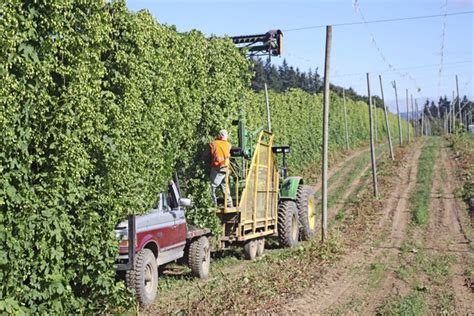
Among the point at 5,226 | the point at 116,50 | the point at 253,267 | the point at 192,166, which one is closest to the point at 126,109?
the point at 116,50

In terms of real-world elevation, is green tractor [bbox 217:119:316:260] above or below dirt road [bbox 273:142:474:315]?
above

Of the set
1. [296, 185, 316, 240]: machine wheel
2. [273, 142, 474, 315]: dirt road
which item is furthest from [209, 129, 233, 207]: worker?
[296, 185, 316, 240]: machine wheel

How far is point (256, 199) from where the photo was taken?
46.9 ft

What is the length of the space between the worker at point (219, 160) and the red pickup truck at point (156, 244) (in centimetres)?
107

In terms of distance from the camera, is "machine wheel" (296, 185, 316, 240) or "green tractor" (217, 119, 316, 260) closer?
"green tractor" (217, 119, 316, 260)

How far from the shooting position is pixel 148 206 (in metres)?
10.4

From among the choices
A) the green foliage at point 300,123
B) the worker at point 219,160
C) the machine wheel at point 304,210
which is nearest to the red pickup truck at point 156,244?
the worker at point 219,160

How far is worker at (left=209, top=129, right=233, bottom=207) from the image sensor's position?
12977 mm

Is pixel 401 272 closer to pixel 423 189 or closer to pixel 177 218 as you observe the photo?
pixel 177 218

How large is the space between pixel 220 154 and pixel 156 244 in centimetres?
334

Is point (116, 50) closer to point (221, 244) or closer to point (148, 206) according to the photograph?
point (148, 206)

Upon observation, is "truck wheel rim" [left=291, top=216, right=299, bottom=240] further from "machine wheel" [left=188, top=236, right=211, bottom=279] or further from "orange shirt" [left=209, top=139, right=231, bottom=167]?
"machine wheel" [left=188, top=236, right=211, bottom=279]

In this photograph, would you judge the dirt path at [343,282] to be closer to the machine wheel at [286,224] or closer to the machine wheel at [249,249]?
the machine wheel at [286,224]

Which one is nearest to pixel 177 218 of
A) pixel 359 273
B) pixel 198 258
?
pixel 198 258
